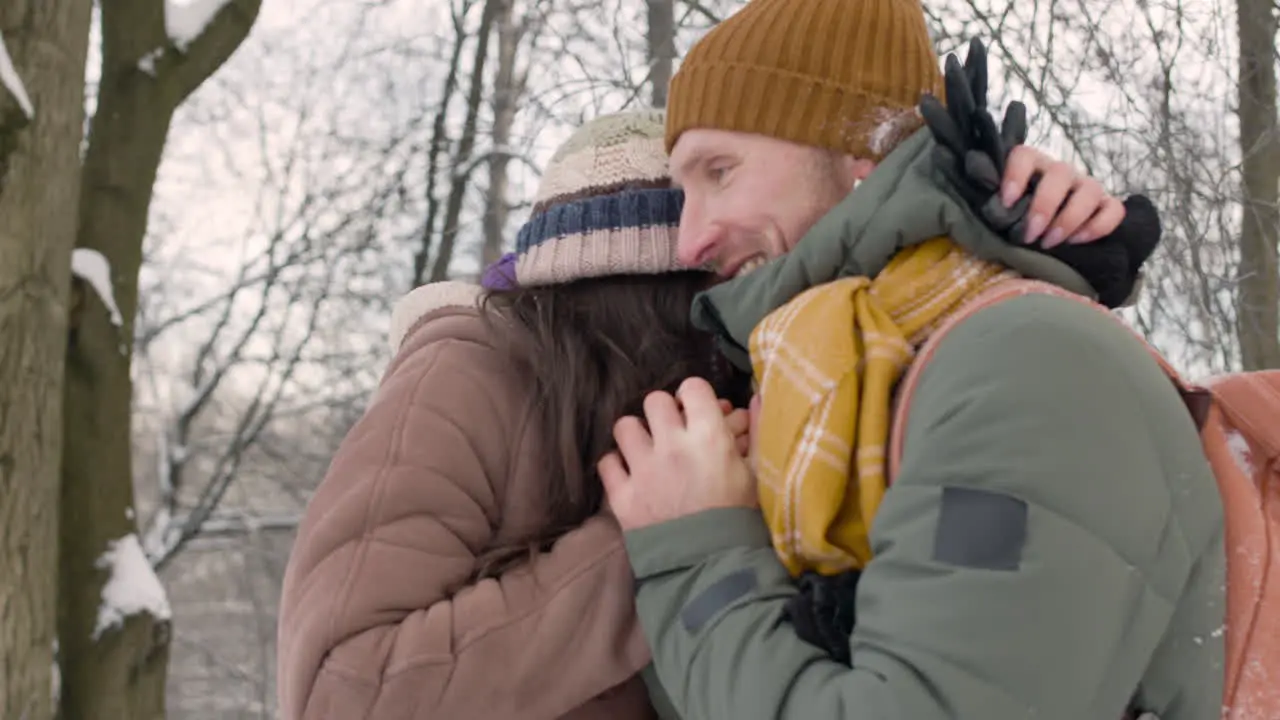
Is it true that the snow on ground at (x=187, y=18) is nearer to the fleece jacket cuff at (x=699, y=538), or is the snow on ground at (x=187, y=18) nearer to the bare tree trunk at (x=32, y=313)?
the bare tree trunk at (x=32, y=313)

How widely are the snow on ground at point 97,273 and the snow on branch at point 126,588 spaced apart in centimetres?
90

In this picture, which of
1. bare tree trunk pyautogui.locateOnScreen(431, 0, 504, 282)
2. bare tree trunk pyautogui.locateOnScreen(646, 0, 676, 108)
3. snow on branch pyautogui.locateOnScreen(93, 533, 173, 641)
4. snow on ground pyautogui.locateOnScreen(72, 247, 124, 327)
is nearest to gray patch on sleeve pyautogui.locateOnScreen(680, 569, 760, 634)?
snow on ground pyautogui.locateOnScreen(72, 247, 124, 327)

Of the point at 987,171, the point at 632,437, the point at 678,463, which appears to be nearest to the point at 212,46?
the point at 632,437

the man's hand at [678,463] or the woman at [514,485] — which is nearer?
the man's hand at [678,463]

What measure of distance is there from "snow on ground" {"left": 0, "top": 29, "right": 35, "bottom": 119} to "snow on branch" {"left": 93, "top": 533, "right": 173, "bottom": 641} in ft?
6.02

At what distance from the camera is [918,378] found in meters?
1.16

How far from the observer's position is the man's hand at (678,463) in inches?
51.2

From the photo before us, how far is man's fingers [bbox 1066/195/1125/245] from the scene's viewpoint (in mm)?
1285

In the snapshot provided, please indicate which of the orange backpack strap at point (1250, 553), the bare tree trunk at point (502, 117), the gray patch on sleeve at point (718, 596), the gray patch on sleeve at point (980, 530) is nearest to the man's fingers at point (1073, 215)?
the orange backpack strap at point (1250, 553)

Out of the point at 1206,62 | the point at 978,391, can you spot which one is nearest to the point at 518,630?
the point at 978,391

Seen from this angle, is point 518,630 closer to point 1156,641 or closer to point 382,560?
point 382,560

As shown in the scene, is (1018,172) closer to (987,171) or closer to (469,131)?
(987,171)

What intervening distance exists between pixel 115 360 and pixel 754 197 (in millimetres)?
3614

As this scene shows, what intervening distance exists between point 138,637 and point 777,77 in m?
3.91
